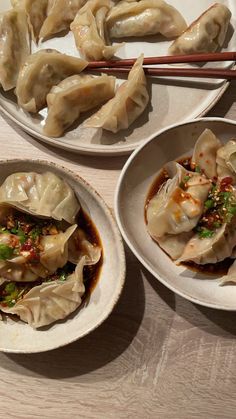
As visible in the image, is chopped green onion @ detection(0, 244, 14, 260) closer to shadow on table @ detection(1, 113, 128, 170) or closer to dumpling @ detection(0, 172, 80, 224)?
dumpling @ detection(0, 172, 80, 224)

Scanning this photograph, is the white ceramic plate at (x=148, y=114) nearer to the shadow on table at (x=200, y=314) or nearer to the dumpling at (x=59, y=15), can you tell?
the dumpling at (x=59, y=15)

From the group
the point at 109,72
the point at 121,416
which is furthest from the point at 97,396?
the point at 109,72

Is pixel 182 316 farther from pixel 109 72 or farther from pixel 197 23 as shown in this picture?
pixel 197 23

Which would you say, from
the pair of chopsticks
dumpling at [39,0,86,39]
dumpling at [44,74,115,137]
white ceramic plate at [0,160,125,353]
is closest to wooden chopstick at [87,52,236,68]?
the pair of chopsticks

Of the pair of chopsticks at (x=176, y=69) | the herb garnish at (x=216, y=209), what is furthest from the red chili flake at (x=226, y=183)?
the pair of chopsticks at (x=176, y=69)

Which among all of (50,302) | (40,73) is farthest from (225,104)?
(50,302)

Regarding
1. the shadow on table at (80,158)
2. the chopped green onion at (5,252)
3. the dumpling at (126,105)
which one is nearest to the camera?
the chopped green onion at (5,252)

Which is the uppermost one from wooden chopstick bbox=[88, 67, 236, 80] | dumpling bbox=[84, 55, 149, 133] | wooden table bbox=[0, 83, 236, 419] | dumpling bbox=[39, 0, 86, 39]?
dumpling bbox=[39, 0, 86, 39]
